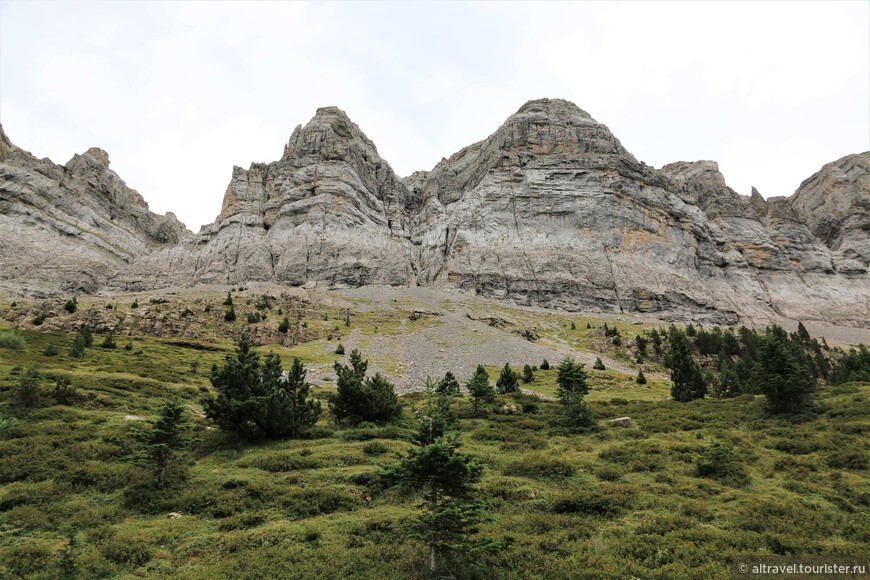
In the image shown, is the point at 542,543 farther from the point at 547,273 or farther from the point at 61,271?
the point at 61,271

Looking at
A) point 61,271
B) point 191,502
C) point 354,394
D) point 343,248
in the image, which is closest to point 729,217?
point 343,248

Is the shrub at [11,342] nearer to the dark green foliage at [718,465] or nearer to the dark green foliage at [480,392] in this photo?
the dark green foliage at [480,392]

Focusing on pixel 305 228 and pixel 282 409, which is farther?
pixel 305 228

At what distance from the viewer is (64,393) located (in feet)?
88.8

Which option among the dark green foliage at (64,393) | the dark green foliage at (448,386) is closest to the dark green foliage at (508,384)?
the dark green foliage at (448,386)

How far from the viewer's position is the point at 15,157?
16138cm

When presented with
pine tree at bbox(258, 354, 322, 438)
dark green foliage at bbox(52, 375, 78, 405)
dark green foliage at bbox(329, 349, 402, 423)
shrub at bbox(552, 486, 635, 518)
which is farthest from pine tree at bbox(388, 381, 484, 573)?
dark green foliage at bbox(52, 375, 78, 405)

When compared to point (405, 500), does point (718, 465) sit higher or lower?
higher

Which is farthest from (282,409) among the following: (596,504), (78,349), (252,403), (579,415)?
(78,349)

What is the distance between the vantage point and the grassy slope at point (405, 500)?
12016 mm

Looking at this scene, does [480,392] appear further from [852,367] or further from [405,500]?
[852,367]

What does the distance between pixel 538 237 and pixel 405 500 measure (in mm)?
148116

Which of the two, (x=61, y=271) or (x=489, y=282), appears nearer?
(x=61, y=271)

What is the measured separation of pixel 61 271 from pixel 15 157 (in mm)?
71314
